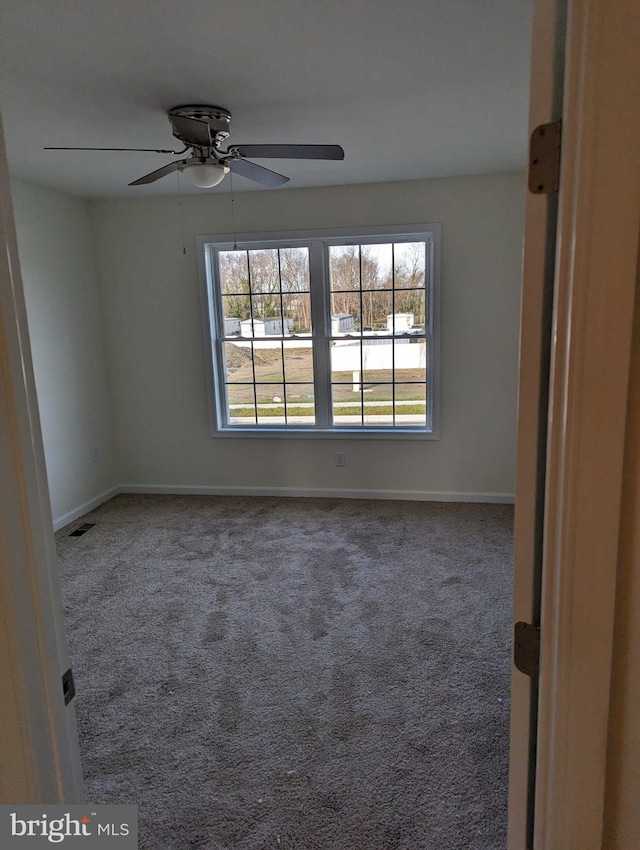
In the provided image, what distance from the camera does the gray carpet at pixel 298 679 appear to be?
5.70 ft

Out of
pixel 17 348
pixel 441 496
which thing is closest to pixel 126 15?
pixel 17 348

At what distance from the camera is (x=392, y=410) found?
4.54 m

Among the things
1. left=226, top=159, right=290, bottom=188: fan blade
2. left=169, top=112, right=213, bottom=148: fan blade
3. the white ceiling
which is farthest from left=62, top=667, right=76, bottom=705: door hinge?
left=226, top=159, right=290, bottom=188: fan blade

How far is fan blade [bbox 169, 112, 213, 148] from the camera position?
2238 millimetres

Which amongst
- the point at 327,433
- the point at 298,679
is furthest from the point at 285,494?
the point at 298,679

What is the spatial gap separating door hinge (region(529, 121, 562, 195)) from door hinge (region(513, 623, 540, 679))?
27.0 inches

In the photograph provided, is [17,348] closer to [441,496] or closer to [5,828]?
A: [5,828]

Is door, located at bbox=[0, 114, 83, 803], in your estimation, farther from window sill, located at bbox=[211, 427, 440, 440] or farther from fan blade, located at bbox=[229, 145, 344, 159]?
window sill, located at bbox=[211, 427, 440, 440]

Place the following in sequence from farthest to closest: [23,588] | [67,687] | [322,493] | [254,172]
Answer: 1. [322,493]
2. [254,172]
3. [67,687]
4. [23,588]

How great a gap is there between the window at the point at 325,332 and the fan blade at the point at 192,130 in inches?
75.4

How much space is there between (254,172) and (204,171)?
0.41 meters

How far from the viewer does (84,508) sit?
453cm

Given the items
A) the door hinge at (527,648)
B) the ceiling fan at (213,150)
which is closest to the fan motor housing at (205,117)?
the ceiling fan at (213,150)

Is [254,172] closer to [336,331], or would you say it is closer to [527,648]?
[336,331]
